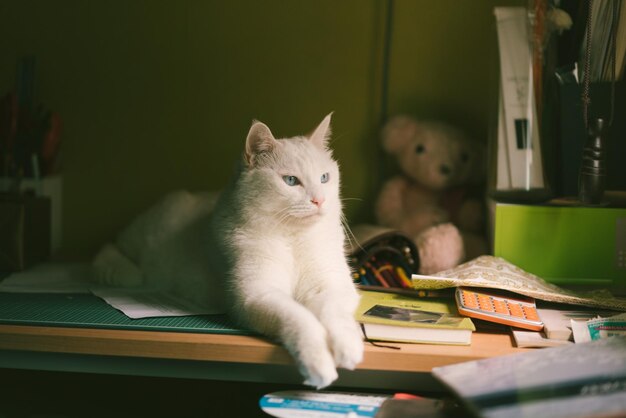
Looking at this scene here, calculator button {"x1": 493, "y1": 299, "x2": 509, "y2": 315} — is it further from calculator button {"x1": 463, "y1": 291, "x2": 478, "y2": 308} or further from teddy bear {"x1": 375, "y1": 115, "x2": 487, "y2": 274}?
teddy bear {"x1": 375, "y1": 115, "x2": 487, "y2": 274}

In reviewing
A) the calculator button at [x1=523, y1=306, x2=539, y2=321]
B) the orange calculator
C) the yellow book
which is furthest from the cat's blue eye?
the calculator button at [x1=523, y1=306, x2=539, y2=321]

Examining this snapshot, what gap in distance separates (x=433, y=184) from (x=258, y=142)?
636 millimetres

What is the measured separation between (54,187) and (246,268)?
0.84 meters

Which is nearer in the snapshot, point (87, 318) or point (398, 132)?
point (87, 318)

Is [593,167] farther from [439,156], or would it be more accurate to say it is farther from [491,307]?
[439,156]

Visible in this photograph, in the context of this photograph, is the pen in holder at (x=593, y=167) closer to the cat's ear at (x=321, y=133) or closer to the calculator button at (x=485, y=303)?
the calculator button at (x=485, y=303)

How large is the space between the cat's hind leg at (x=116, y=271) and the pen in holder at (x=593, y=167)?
3.24 feet

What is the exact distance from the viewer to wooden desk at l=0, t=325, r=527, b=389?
42.2 inches

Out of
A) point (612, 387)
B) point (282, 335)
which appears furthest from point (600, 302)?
point (282, 335)

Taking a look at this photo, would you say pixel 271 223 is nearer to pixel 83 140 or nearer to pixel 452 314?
pixel 452 314

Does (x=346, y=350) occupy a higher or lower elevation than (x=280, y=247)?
lower

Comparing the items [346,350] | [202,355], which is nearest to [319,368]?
[346,350]

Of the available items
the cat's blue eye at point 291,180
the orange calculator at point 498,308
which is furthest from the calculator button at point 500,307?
the cat's blue eye at point 291,180

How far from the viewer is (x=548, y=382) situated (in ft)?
2.94
